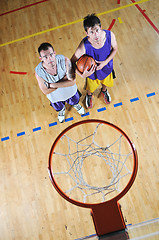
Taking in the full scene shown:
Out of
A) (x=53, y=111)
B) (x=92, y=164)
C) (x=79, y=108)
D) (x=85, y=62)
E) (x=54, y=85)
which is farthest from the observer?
(x=53, y=111)

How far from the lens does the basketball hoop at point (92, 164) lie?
301 centimetres

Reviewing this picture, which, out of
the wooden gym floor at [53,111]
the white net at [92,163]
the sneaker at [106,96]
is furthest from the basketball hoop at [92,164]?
the sneaker at [106,96]

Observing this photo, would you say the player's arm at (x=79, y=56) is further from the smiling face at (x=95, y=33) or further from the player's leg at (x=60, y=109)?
the player's leg at (x=60, y=109)

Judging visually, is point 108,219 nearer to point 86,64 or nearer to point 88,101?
point 86,64

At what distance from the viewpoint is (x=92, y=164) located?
3.16 meters

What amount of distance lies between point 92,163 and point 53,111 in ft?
3.31

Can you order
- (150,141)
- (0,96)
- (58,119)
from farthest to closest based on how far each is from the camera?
(0,96)
(58,119)
(150,141)

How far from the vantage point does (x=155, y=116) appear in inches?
131

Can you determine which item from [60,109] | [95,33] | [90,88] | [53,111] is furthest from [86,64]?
[53,111]

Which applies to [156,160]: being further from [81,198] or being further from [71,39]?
[71,39]

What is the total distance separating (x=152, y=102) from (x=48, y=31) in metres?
2.26

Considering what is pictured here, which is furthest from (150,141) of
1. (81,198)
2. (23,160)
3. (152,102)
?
(23,160)

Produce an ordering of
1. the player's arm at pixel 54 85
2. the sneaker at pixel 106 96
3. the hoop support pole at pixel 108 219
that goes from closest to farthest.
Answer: the hoop support pole at pixel 108 219, the player's arm at pixel 54 85, the sneaker at pixel 106 96

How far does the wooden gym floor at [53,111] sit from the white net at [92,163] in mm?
167
